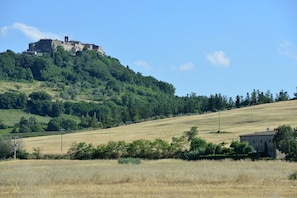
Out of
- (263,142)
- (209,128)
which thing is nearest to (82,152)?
(263,142)

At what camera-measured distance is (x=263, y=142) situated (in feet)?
215

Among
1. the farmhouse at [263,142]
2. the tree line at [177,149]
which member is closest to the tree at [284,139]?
the tree line at [177,149]

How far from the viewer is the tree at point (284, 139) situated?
5916 centimetres

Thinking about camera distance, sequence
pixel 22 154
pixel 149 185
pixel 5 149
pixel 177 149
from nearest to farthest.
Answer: pixel 149 185
pixel 177 149
pixel 5 149
pixel 22 154

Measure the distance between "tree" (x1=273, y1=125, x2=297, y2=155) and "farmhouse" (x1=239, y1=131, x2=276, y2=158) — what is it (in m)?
0.97

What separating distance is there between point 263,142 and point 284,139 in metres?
4.79

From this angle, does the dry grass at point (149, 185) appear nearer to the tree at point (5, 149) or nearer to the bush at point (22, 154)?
the tree at point (5, 149)

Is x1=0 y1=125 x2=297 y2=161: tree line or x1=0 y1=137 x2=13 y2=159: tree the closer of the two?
x1=0 y1=125 x2=297 y2=161: tree line

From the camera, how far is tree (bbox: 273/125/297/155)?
59156 millimetres

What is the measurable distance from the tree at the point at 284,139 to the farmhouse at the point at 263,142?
3.19 feet

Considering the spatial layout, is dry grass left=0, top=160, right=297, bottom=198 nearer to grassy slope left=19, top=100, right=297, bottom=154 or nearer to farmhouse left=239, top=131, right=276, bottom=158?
farmhouse left=239, top=131, right=276, bottom=158

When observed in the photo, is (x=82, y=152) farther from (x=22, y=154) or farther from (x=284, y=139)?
(x=284, y=139)

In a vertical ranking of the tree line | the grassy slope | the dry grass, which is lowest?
the dry grass

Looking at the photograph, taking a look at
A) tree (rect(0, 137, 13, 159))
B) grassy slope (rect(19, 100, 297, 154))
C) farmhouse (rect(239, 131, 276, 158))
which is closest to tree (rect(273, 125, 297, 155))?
farmhouse (rect(239, 131, 276, 158))
